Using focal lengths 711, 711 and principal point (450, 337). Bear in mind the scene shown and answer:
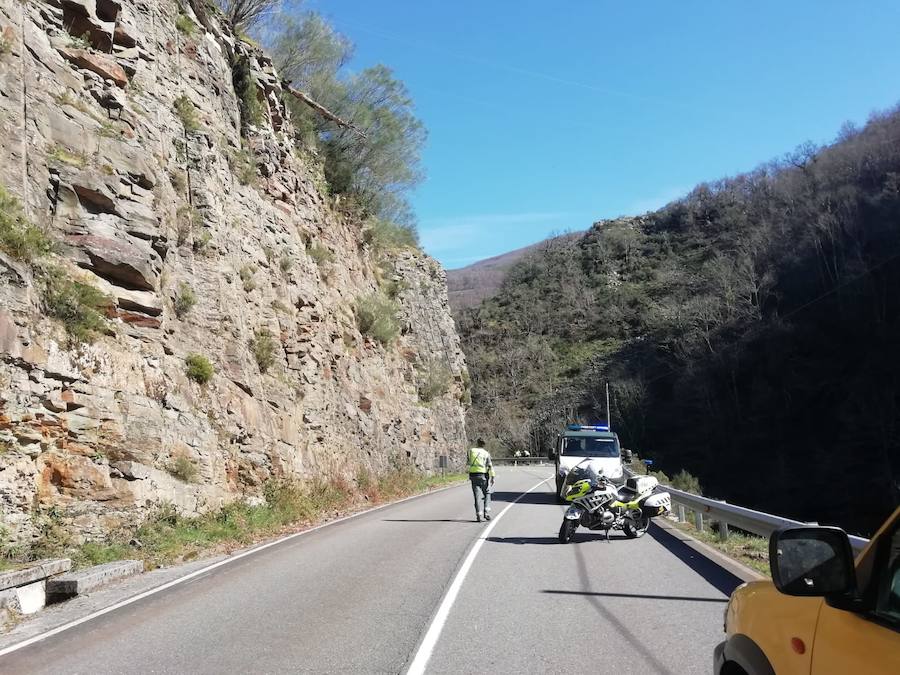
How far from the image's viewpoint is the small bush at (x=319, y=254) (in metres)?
28.2

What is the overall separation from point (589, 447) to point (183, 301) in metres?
11.9

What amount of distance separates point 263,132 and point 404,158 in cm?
1232

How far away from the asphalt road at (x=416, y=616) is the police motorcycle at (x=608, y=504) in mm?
464

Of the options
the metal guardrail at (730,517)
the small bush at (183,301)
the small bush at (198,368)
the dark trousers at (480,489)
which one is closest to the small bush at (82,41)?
the small bush at (183,301)

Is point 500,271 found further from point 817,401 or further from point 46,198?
point 46,198

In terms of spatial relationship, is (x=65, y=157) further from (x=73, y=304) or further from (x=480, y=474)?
(x=480, y=474)

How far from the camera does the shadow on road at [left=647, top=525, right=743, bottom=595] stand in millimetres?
8523

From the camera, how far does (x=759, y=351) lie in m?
57.2

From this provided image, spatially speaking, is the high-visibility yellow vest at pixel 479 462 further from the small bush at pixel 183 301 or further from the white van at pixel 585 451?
the small bush at pixel 183 301

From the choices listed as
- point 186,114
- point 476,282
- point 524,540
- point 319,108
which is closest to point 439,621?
point 524,540

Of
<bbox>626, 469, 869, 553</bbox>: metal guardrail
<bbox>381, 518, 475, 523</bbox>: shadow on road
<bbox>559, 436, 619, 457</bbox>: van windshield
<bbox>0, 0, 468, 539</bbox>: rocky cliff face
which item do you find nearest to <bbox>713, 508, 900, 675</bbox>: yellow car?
<bbox>626, 469, 869, 553</bbox>: metal guardrail

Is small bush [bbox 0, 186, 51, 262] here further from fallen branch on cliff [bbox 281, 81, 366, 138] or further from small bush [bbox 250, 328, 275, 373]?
fallen branch on cliff [bbox 281, 81, 366, 138]

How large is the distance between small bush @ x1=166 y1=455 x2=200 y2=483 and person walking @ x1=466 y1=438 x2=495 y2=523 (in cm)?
558

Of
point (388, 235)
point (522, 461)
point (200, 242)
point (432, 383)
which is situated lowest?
point (522, 461)
